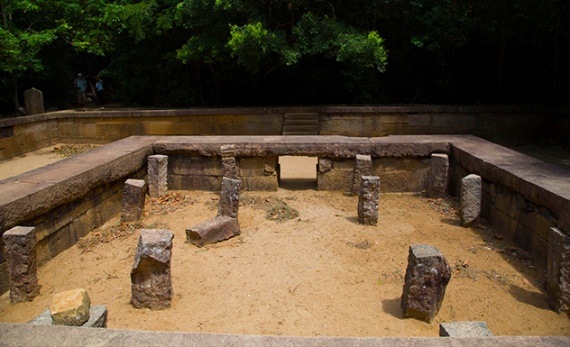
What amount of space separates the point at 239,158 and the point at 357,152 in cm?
216

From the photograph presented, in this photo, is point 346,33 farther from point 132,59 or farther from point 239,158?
point 132,59

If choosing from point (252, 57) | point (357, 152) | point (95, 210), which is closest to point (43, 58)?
point (252, 57)

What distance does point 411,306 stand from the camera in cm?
406

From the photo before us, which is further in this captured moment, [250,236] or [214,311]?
[250,236]

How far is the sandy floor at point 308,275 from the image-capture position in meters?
4.12

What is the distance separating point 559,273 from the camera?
4.22m

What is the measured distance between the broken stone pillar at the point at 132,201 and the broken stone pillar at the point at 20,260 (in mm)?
2067

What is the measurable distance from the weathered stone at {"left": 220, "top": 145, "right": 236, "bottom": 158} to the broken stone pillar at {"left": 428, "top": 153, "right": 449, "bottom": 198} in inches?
139

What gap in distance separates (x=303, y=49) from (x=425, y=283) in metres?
9.00

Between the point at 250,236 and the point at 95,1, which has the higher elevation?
the point at 95,1

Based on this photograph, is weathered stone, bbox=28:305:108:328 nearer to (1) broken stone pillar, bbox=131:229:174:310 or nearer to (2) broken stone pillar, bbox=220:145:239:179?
(1) broken stone pillar, bbox=131:229:174:310

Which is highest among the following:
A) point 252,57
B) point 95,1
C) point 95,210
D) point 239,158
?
point 95,1

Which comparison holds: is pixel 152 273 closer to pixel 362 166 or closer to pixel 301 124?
pixel 362 166

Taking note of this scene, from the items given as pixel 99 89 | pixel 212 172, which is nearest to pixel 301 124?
pixel 212 172
